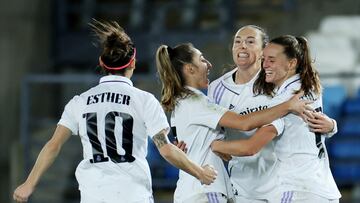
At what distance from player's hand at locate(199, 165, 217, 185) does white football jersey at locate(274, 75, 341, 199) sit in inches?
14.1

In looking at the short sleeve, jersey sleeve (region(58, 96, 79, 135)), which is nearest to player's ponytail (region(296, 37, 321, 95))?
the short sleeve

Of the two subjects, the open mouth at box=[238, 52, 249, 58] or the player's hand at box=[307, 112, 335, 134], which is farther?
the open mouth at box=[238, 52, 249, 58]

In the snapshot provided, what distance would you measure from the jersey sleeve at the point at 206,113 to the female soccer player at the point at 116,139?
0.63 feet

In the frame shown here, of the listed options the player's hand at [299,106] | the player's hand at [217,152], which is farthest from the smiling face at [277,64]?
the player's hand at [217,152]

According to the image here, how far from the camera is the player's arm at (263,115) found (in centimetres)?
569

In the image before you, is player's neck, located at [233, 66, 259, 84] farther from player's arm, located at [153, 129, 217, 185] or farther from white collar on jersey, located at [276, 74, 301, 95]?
player's arm, located at [153, 129, 217, 185]

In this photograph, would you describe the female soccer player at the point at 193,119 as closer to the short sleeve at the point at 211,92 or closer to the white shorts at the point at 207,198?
the white shorts at the point at 207,198

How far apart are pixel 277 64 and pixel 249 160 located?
1.99ft

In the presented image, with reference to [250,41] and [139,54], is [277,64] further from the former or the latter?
[139,54]

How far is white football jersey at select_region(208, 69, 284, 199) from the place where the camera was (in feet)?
20.1

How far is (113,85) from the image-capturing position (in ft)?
19.2

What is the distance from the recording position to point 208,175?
18.8ft

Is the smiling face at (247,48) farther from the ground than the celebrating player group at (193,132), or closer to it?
farther from the ground

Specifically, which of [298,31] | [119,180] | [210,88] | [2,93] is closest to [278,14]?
[298,31]
